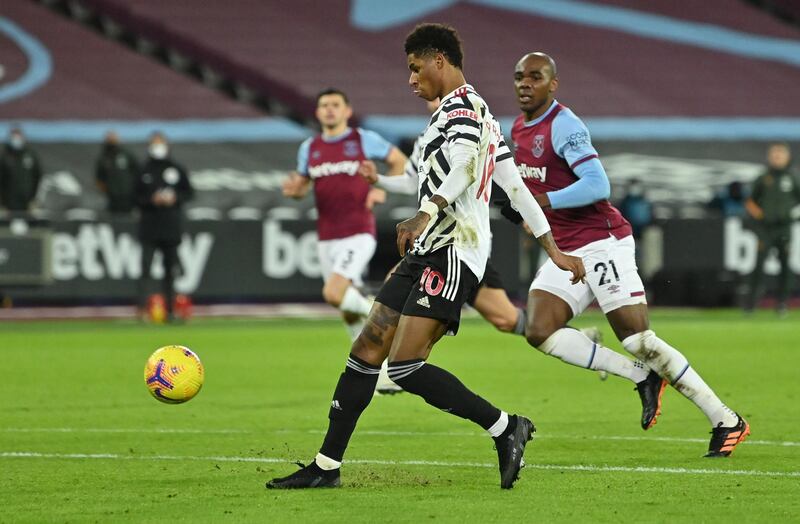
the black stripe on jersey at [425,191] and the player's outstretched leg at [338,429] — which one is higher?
the black stripe on jersey at [425,191]

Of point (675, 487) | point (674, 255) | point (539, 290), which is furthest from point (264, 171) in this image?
point (675, 487)

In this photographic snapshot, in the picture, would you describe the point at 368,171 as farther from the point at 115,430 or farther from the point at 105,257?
the point at 105,257

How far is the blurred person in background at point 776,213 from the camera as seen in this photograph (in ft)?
68.5

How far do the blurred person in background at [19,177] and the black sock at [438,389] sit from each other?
1727cm

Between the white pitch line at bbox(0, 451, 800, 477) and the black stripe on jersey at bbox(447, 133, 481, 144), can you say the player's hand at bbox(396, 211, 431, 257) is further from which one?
the white pitch line at bbox(0, 451, 800, 477)

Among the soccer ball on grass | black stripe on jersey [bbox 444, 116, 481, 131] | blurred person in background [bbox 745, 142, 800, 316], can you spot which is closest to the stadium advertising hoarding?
blurred person in background [bbox 745, 142, 800, 316]

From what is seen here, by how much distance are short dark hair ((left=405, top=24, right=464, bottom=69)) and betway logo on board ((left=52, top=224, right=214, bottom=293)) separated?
1549 centimetres

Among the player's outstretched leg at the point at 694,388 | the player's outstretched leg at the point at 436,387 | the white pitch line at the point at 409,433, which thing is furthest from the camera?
the white pitch line at the point at 409,433

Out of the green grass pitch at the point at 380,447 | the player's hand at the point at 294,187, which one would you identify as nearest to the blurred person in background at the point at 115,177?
the green grass pitch at the point at 380,447

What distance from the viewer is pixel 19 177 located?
2317 cm

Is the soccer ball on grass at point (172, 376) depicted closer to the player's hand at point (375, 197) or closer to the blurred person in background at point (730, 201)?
the player's hand at point (375, 197)

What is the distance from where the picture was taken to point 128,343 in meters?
16.5

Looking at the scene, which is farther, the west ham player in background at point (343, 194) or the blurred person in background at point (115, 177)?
the blurred person in background at point (115, 177)

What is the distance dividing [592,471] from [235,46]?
24.6 metres
